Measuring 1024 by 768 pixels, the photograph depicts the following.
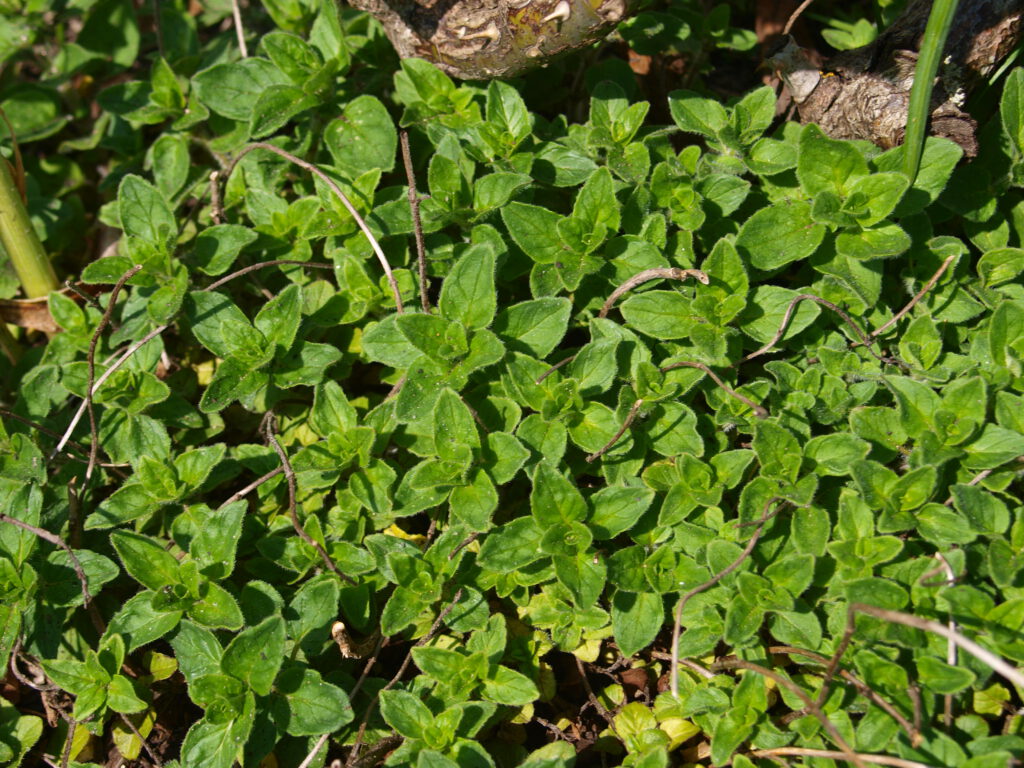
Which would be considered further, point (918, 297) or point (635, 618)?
point (918, 297)

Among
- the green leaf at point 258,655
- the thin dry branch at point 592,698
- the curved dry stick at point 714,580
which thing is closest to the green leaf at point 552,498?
the curved dry stick at point 714,580

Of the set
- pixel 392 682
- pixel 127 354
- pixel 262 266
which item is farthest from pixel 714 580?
pixel 127 354

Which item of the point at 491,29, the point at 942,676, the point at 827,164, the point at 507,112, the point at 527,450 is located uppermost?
the point at 491,29

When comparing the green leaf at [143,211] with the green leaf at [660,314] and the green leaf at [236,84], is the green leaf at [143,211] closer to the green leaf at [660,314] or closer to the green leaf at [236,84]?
the green leaf at [236,84]

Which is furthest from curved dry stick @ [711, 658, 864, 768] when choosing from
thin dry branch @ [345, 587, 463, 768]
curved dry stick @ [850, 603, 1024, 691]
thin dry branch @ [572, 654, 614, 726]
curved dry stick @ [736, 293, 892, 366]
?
curved dry stick @ [736, 293, 892, 366]

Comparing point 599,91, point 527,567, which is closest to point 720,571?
point 527,567

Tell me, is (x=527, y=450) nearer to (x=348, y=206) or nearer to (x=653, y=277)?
(x=653, y=277)
